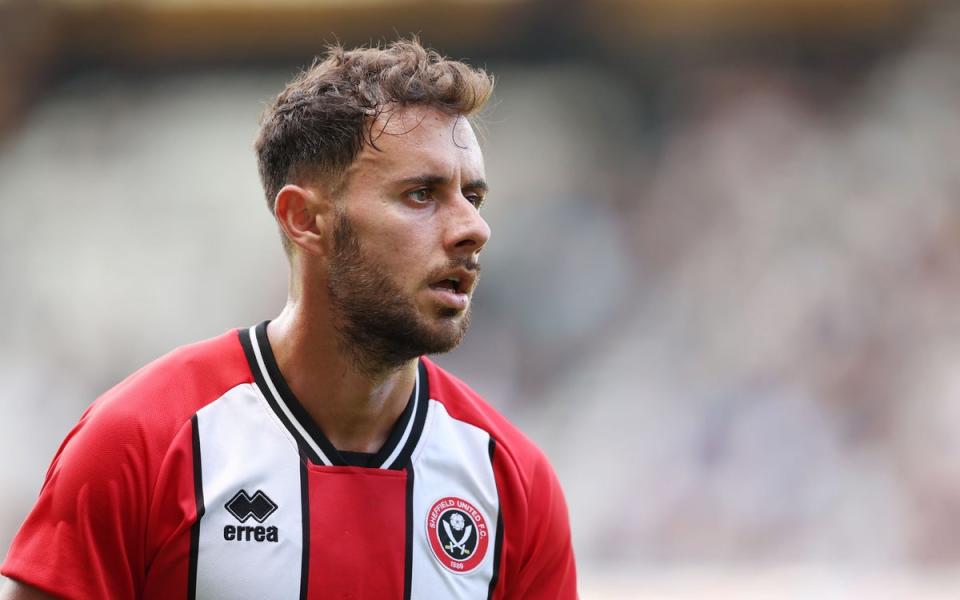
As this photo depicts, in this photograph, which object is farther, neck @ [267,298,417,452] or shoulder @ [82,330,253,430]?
neck @ [267,298,417,452]

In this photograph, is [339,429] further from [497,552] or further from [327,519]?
[497,552]

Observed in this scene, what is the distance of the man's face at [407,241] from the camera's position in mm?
2137

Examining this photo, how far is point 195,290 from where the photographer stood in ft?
26.8

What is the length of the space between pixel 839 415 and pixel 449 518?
18.1 feet

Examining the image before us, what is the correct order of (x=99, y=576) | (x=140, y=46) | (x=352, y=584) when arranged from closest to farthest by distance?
(x=99, y=576), (x=352, y=584), (x=140, y=46)

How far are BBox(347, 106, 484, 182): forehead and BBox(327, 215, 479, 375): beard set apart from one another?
121mm

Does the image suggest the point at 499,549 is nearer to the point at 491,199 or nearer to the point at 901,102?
the point at 491,199

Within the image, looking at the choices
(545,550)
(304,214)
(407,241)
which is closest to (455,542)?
(545,550)

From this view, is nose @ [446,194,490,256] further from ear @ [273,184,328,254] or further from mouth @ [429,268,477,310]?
ear @ [273,184,328,254]

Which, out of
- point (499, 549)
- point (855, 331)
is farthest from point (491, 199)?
point (499, 549)

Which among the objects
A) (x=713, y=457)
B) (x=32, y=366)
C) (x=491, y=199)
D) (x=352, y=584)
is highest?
(x=491, y=199)

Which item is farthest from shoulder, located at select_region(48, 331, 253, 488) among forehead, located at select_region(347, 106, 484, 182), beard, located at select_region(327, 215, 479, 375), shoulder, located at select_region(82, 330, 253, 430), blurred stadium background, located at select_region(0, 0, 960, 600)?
blurred stadium background, located at select_region(0, 0, 960, 600)

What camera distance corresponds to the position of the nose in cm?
214

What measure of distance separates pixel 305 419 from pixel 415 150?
0.56m
